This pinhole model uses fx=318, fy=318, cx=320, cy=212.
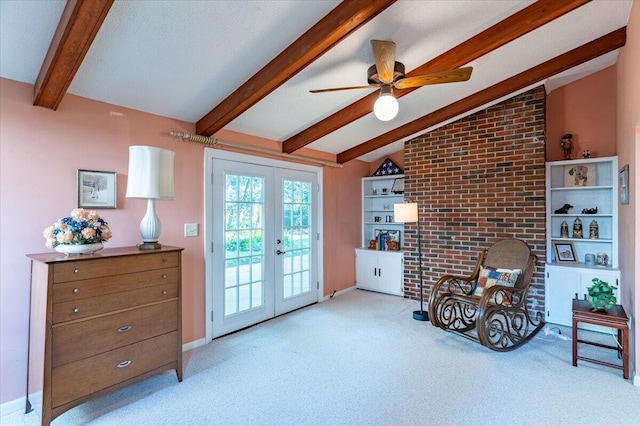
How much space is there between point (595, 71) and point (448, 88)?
202cm

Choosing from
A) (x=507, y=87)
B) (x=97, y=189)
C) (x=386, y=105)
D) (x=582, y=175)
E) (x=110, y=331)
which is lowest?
(x=110, y=331)

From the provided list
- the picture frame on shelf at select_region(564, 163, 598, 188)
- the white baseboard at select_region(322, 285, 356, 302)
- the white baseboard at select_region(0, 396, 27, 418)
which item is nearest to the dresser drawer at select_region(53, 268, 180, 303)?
the white baseboard at select_region(0, 396, 27, 418)

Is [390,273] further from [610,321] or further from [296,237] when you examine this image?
[610,321]

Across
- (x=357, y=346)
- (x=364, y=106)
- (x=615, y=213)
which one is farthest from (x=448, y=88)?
(x=357, y=346)

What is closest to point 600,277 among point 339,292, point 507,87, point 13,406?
point 507,87

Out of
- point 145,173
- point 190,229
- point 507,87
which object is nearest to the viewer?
point 145,173

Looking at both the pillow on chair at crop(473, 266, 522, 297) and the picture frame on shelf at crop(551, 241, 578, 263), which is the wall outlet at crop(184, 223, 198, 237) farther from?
the picture frame on shelf at crop(551, 241, 578, 263)

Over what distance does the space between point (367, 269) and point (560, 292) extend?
2630 millimetres

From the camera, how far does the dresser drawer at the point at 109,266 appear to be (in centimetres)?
201

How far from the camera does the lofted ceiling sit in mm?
1959

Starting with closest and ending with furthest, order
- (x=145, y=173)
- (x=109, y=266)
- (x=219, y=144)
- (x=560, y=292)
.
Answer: (x=109, y=266) < (x=145, y=173) < (x=219, y=144) < (x=560, y=292)

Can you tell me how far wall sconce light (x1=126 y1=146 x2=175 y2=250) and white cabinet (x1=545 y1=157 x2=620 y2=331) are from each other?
14.1 ft

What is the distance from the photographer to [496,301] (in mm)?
3258

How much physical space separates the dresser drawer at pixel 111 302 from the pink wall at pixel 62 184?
54cm
